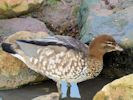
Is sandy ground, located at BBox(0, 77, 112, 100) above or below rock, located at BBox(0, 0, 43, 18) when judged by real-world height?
below

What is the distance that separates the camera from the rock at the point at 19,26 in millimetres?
6629

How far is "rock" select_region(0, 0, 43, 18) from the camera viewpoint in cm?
675

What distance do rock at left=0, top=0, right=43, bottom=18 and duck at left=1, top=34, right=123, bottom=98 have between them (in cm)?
102

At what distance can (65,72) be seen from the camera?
5641 mm

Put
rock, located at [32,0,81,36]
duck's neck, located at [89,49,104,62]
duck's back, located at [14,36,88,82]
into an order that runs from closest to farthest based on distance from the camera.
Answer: duck's back, located at [14,36,88,82] < duck's neck, located at [89,49,104,62] < rock, located at [32,0,81,36]

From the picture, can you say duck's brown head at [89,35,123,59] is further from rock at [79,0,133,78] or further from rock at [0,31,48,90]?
rock at [0,31,48,90]

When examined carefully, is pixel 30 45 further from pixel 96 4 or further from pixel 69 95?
pixel 96 4

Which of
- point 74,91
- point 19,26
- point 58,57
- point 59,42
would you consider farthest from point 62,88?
point 19,26

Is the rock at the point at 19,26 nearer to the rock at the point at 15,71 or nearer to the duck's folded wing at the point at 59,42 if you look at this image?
the rock at the point at 15,71

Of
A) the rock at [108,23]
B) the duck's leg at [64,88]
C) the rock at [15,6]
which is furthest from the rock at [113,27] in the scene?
the rock at [15,6]

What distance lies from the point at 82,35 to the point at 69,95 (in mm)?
744

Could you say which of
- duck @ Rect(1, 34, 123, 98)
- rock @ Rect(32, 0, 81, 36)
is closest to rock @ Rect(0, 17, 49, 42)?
rock @ Rect(32, 0, 81, 36)

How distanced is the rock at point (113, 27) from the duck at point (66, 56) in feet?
0.55

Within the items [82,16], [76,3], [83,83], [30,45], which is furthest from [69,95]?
[76,3]
